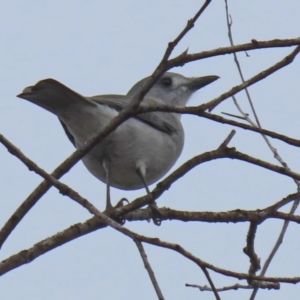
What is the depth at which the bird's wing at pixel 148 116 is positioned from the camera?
19.0 feet

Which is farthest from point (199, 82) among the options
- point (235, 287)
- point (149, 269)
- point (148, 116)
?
point (149, 269)

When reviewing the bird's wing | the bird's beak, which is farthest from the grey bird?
→ the bird's beak

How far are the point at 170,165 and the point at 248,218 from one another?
348 centimetres

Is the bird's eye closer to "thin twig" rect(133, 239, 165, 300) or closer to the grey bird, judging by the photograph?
the grey bird

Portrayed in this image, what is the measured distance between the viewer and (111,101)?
5801 millimetres

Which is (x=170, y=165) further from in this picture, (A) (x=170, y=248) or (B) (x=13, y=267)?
(A) (x=170, y=248)

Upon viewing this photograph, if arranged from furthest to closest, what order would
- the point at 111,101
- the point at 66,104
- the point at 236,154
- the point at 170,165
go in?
the point at 170,165 → the point at 111,101 → the point at 66,104 → the point at 236,154

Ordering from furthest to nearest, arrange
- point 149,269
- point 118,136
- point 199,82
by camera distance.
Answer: point 199,82 → point 118,136 → point 149,269

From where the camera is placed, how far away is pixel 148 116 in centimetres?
637

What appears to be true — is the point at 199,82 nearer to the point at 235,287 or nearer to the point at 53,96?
the point at 53,96

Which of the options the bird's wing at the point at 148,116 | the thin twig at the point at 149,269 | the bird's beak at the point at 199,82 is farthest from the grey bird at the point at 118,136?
the thin twig at the point at 149,269

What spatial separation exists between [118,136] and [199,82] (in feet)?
8.41

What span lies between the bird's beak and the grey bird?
1.03 m

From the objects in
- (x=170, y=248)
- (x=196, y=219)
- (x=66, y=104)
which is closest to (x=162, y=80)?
(x=66, y=104)
